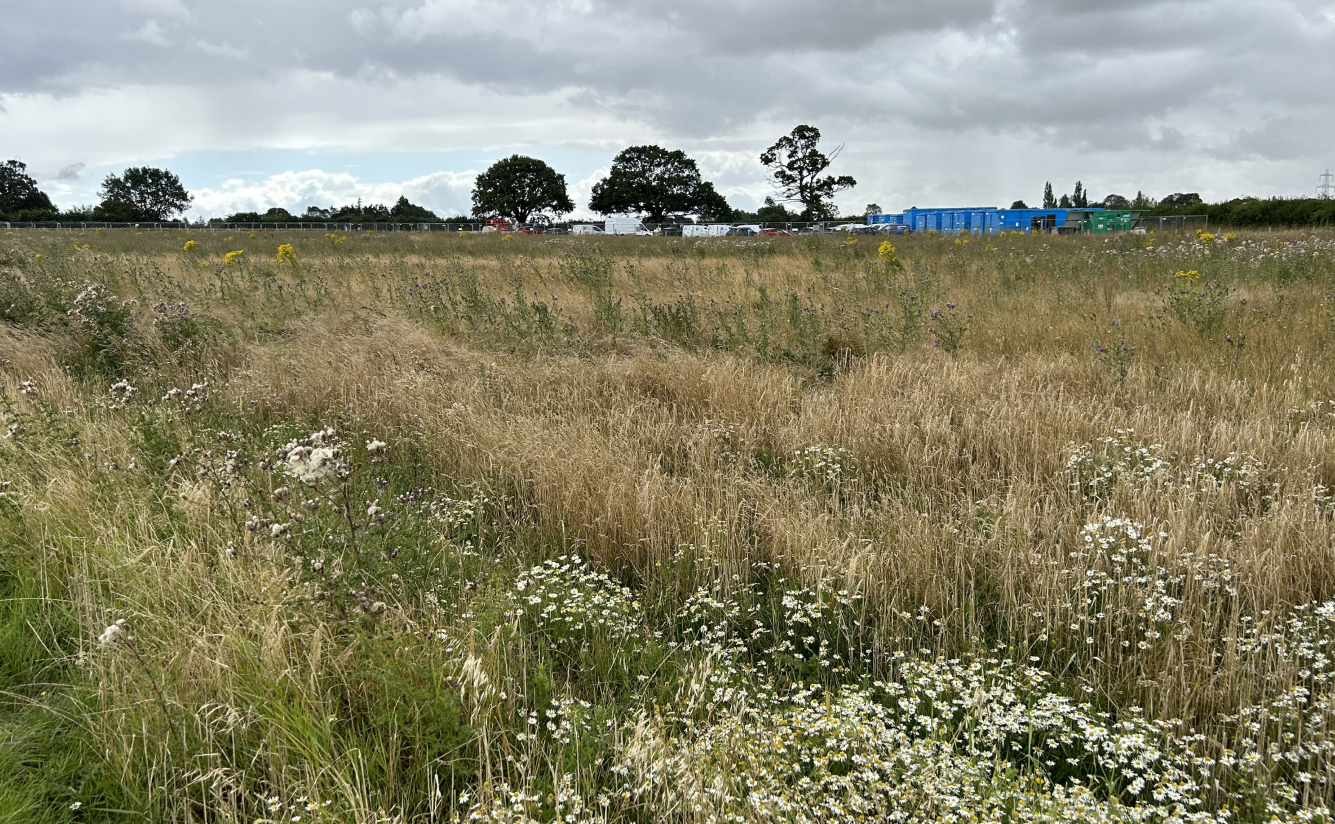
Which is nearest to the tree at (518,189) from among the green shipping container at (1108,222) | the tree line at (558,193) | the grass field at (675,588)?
the tree line at (558,193)

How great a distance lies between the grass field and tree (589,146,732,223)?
78808 mm

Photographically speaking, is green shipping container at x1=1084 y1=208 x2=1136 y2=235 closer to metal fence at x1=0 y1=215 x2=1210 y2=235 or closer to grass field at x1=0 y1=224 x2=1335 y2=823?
metal fence at x1=0 y1=215 x2=1210 y2=235

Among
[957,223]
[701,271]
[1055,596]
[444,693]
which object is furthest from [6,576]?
[957,223]

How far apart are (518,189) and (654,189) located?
1526cm

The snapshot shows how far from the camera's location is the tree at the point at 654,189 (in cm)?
8306

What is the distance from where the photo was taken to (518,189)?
3093 inches

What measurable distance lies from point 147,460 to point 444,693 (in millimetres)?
2790

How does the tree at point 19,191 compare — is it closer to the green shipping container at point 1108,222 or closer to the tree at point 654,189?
the tree at point 654,189

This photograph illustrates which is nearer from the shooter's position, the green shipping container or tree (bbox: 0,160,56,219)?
the green shipping container

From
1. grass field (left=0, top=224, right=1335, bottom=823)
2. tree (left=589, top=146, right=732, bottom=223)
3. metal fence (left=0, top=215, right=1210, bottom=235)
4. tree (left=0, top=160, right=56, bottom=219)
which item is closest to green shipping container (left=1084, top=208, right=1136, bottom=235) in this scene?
metal fence (left=0, top=215, right=1210, bottom=235)

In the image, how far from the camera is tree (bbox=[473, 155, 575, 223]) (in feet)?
256

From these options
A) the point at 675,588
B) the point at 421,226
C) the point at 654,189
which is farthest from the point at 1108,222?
the point at 654,189

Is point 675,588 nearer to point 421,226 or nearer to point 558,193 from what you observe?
point 421,226

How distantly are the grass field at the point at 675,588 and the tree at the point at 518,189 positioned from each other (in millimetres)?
76112
